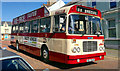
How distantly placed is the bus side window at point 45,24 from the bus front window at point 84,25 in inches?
75.1

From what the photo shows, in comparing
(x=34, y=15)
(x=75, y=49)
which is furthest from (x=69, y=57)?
(x=34, y=15)

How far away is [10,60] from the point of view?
3.09 meters

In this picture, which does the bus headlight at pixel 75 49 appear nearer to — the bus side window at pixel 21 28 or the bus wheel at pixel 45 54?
the bus wheel at pixel 45 54

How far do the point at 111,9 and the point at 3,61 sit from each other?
1546 centimetres

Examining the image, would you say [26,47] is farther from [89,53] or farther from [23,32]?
[89,53]

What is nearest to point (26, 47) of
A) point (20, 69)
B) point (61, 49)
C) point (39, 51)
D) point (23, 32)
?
point (23, 32)

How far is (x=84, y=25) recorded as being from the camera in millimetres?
7324

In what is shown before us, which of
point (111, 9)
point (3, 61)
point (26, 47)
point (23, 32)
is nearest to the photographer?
point (3, 61)

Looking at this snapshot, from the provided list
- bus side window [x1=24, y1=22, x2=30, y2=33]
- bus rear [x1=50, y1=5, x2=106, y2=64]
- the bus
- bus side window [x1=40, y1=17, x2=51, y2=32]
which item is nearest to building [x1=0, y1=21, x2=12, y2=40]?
bus side window [x1=24, y1=22, x2=30, y2=33]

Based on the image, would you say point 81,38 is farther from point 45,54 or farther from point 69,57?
point 45,54

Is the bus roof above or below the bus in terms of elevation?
above

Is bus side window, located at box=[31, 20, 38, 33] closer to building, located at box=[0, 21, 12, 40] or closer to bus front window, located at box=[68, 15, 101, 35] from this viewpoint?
bus front window, located at box=[68, 15, 101, 35]

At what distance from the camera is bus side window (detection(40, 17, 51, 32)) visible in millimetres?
8156

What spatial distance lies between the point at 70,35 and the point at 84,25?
1.32m
